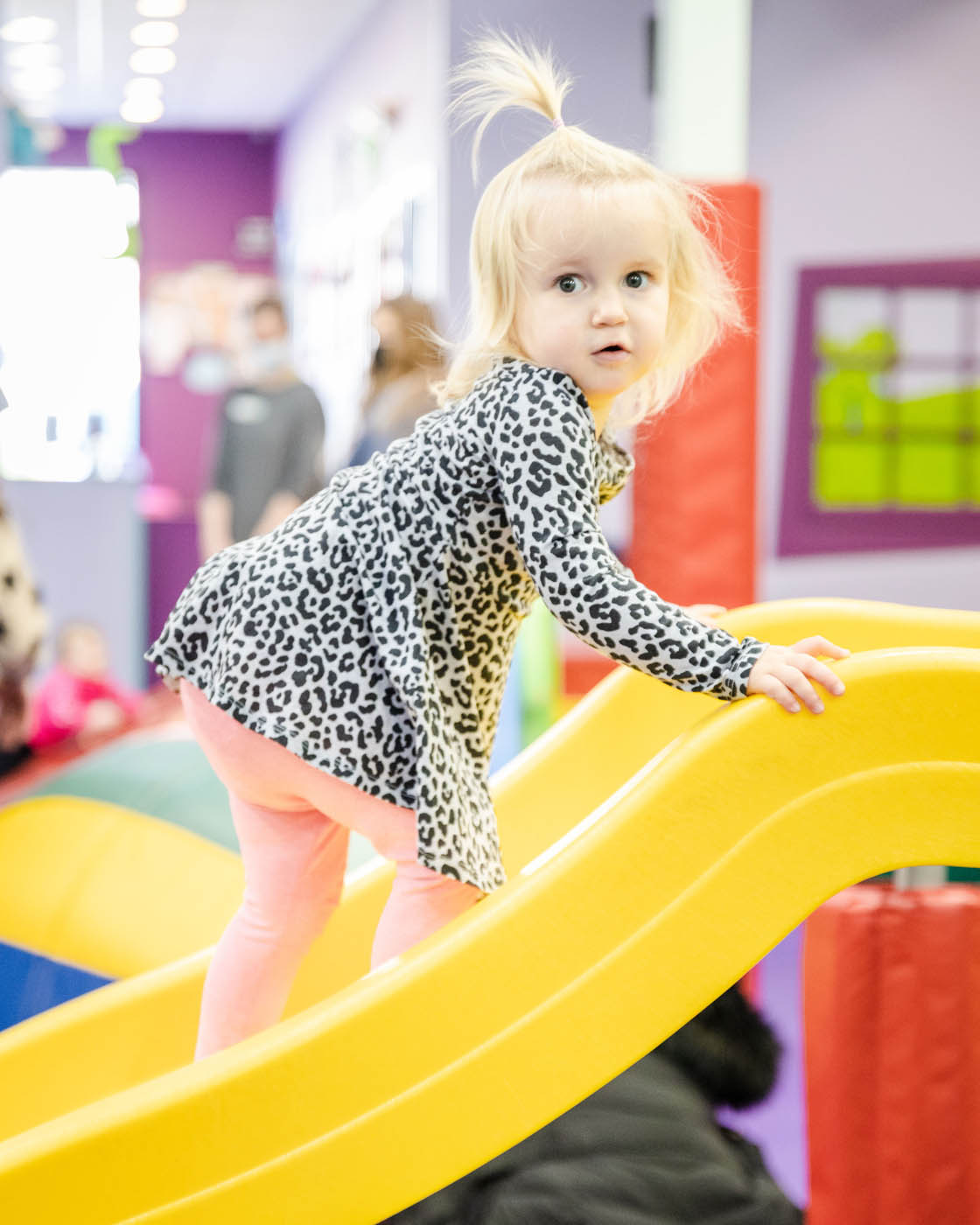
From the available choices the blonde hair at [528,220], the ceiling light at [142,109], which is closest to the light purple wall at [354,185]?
the ceiling light at [142,109]

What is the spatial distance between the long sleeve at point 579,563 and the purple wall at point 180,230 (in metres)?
6.69

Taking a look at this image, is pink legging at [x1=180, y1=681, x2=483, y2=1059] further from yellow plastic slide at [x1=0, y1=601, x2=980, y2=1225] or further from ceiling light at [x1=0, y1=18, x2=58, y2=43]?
ceiling light at [x1=0, y1=18, x2=58, y2=43]

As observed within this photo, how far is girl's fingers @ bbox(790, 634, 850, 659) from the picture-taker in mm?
911

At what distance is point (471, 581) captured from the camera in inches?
38.6

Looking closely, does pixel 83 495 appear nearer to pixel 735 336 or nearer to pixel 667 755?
pixel 735 336

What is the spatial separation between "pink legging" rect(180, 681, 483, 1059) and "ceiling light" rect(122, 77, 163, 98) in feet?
20.6

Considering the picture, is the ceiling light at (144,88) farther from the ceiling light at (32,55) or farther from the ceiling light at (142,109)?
the ceiling light at (32,55)

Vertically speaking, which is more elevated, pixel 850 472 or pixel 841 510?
pixel 850 472

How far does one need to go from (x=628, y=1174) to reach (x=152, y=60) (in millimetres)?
6104

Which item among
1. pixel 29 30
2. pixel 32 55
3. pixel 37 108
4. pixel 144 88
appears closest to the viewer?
pixel 29 30

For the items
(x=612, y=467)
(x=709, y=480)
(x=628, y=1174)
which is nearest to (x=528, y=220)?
(x=612, y=467)

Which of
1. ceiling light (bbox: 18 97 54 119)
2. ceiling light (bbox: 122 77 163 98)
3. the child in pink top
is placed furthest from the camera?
ceiling light (bbox: 18 97 54 119)

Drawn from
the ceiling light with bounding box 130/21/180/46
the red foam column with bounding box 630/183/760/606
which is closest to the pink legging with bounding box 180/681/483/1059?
the red foam column with bounding box 630/183/760/606

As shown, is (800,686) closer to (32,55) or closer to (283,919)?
(283,919)
